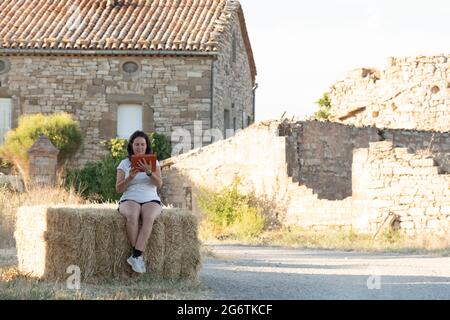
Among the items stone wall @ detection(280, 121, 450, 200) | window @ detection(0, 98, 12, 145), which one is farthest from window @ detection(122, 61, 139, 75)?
stone wall @ detection(280, 121, 450, 200)

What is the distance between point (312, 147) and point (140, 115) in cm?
951

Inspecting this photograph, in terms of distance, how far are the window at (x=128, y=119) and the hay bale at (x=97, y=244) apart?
20.3m

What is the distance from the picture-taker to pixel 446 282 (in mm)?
10945

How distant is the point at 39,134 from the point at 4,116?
352 centimetres

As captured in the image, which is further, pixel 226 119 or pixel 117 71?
pixel 226 119

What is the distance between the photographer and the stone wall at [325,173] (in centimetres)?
1898

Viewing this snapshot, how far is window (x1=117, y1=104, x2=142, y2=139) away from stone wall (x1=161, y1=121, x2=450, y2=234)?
532 centimetres

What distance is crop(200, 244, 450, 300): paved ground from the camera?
9.74 meters

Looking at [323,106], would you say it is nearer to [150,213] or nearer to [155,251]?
[155,251]

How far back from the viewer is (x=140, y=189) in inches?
410

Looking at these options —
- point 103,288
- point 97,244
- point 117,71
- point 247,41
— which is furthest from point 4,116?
point 103,288

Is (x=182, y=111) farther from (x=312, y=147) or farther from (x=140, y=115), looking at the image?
(x=312, y=147)
